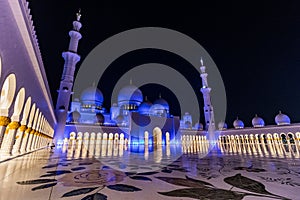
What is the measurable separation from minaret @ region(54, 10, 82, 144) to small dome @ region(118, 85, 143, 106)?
18.8ft

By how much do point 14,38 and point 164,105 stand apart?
53.0ft

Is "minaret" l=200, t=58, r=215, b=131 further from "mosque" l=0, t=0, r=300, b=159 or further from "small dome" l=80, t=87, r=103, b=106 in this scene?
"small dome" l=80, t=87, r=103, b=106

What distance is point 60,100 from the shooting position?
13055 millimetres

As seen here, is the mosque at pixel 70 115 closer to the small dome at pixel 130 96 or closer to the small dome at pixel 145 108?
the small dome at pixel 130 96

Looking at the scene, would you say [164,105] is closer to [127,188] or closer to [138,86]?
[138,86]

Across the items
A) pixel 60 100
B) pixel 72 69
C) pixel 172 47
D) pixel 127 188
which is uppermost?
pixel 172 47

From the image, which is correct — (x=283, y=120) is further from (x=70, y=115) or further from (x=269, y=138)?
(x=70, y=115)

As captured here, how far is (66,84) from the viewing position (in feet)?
43.7

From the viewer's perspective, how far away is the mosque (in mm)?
2770

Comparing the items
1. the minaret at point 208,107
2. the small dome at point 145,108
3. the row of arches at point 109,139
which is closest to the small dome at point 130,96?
the small dome at point 145,108

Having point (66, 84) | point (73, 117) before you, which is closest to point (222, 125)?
point (73, 117)

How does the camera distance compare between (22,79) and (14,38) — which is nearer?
(14,38)

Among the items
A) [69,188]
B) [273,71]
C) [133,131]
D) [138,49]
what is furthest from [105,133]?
Answer: [273,71]

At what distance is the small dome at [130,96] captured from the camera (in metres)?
17.9
